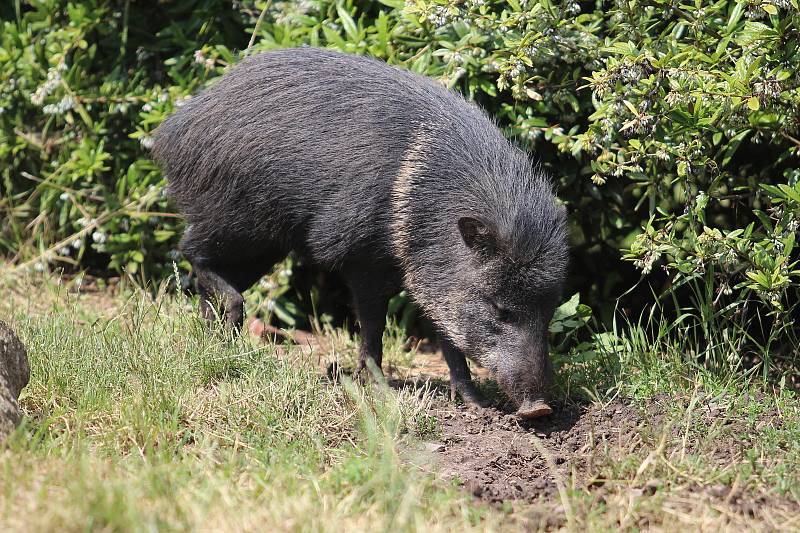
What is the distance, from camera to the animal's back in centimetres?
435

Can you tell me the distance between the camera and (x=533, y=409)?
13.1ft

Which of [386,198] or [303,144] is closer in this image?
[386,198]

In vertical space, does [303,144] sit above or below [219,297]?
above

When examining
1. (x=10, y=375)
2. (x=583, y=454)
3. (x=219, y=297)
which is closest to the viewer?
(x=10, y=375)

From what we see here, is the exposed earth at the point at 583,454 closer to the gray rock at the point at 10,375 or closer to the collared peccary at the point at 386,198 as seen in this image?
the collared peccary at the point at 386,198

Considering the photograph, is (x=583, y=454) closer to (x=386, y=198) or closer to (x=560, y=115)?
(x=386, y=198)

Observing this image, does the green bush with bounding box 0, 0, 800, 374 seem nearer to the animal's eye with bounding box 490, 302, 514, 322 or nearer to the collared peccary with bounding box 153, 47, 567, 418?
the collared peccary with bounding box 153, 47, 567, 418

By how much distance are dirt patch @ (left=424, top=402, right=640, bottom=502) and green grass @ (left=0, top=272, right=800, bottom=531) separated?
0.06 meters

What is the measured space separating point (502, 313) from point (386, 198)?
2.34 ft

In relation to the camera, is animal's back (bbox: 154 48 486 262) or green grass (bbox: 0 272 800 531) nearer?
green grass (bbox: 0 272 800 531)

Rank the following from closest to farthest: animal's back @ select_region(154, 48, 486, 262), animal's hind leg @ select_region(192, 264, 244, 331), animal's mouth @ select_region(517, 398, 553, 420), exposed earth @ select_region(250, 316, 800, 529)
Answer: exposed earth @ select_region(250, 316, 800, 529) < animal's mouth @ select_region(517, 398, 553, 420) < animal's back @ select_region(154, 48, 486, 262) < animal's hind leg @ select_region(192, 264, 244, 331)

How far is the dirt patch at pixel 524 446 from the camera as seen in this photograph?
11.7ft

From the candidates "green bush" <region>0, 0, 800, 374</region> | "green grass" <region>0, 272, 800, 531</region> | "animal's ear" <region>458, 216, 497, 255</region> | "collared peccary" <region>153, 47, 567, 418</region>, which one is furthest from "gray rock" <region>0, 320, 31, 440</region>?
"green bush" <region>0, 0, 800, 374</region>

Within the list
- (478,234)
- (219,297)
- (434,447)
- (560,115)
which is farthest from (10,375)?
(560,115)
